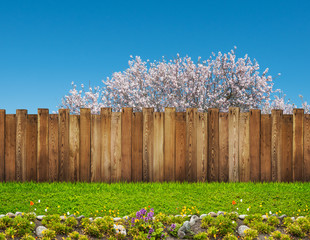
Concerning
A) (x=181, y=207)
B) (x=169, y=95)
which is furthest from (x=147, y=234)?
(x=169, y=95)

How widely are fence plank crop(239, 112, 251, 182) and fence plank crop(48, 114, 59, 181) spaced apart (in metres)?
4.47

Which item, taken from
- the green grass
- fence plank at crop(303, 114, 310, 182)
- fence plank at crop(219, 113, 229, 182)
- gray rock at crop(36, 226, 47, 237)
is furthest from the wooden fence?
gray rock at crop(36, 226, 47, 237)

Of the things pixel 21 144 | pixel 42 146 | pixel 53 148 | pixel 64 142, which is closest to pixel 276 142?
pixel 64 142

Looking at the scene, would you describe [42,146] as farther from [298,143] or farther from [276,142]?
[298,143]

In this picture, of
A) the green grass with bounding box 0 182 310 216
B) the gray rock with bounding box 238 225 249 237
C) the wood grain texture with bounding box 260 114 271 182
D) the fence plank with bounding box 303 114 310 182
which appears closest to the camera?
the gray rock with bounding box 238 225 249 237

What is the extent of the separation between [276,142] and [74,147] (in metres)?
4.95

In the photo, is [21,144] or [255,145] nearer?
[255,145]

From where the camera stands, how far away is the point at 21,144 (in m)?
8.24

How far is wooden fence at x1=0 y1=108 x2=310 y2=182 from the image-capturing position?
7887 mm

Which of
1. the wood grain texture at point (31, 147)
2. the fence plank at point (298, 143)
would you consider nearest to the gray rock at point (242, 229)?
the fence plank at point (298, 143)

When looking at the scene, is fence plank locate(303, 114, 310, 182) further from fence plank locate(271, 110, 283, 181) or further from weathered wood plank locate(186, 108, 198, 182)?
weathered wood plank locate(186, 108, 198, 182)

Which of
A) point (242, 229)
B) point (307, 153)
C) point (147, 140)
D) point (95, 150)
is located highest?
point (147, 140)

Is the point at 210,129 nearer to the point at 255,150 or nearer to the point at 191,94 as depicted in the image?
the point at 255,150

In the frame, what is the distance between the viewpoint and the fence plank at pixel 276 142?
820cm
